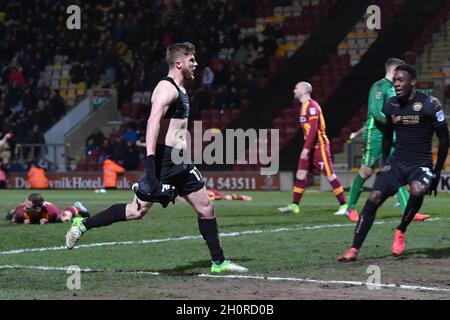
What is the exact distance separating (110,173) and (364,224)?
22225 mm

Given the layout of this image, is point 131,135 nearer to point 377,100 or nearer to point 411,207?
point 377,100

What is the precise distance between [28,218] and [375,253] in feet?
23.3

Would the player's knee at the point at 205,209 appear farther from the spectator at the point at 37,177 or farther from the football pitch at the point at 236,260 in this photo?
the spectator at the point at 37,177

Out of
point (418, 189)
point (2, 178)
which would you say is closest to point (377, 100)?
point (418, 189)

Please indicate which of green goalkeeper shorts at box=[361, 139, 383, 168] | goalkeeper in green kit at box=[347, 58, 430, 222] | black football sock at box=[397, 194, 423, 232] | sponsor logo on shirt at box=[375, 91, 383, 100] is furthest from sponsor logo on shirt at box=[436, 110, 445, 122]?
green goalkeeper shorts at box=[361, 139, 383, 168]

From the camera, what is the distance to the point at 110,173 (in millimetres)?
33156

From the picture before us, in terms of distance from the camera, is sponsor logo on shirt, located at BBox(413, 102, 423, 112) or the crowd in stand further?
the crowd in stand

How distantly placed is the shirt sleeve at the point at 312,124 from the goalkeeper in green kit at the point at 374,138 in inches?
65.2

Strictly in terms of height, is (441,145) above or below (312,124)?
above

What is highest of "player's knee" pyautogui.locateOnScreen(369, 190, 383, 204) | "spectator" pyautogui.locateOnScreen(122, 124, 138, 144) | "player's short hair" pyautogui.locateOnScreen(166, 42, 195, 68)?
"player's short hair" pyautogui.locateOnScreen(166, 42, 195, 68)

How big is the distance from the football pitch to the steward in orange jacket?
14.6 metres

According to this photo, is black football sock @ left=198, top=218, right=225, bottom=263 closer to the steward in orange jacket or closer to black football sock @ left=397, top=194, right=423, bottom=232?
black football sock @ left=397, top=194, right=423, bottom=232

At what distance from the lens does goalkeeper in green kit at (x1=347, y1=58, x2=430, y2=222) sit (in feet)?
50.0
